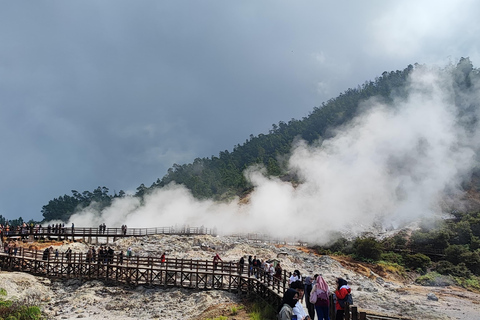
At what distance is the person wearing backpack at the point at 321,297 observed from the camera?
33.5 feet

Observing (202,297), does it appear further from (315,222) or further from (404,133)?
(404,133)

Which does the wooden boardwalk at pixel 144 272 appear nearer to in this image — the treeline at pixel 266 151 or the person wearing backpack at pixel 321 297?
the person wearing backpack at pixel 321 297

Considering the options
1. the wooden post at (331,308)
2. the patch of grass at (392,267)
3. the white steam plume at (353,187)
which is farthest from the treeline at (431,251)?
the wooden post at (331,308)

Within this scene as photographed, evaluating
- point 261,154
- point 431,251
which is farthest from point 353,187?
point 261,154

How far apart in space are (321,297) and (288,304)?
4564 mm

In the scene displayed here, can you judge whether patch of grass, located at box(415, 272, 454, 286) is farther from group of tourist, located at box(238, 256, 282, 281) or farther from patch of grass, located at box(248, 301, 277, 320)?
patch of grass, located at box(248, 301, 277, 320)

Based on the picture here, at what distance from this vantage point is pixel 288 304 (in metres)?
6.20

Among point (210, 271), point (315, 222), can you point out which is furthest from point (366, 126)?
point (210, 271)

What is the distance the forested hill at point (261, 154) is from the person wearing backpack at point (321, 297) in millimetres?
82521

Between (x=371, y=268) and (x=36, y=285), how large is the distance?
33915 mm

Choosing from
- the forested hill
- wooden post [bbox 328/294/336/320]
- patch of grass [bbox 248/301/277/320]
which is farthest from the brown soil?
the forested hill

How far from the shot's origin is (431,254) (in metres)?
47.3

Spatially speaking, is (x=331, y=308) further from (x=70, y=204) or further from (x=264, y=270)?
(x=70, y=204)

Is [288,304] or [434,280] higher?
[288,304]
